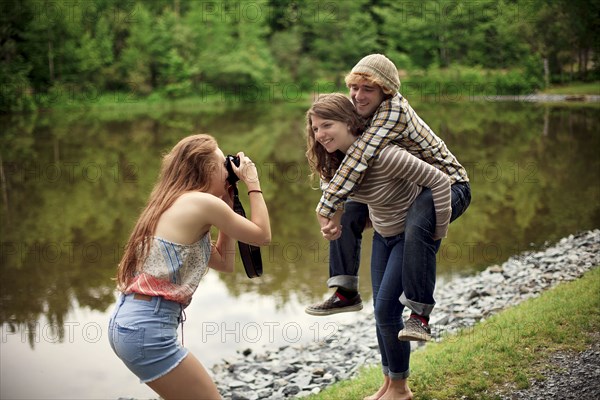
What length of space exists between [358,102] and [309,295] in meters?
5.04

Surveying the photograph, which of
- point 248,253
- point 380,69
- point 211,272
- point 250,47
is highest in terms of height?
point 250,47

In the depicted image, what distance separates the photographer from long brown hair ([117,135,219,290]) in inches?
122

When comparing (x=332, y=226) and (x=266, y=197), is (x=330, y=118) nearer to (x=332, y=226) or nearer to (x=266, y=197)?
(x=332, y=226)

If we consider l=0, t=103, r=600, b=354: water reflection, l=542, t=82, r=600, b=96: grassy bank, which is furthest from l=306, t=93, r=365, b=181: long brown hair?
l=542, t=82, r=600, b=96: grassy bank

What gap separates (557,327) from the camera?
4.83 metres

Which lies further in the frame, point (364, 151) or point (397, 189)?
point (397, 189)

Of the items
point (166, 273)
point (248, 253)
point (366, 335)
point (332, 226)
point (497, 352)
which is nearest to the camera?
point (166, 273)

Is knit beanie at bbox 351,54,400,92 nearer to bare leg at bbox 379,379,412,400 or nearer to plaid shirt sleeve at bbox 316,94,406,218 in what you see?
plaid shirt sleeve at bbox 316,94,406,218

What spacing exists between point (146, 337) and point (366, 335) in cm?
446

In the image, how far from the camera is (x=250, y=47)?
4841 centimetres

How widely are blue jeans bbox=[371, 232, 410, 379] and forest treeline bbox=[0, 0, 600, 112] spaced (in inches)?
1387

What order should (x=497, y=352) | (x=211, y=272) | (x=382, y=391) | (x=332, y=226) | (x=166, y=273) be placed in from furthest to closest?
(x=211, y=272)
(x=497, y=352)
(x=382, y=391)
(x=332, y=226)
(x=166, y=273)

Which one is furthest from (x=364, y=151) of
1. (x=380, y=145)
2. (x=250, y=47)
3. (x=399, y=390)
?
(x=250, y=47)

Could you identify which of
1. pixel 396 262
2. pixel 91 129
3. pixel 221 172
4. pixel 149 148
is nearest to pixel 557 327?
pixel 396 262
